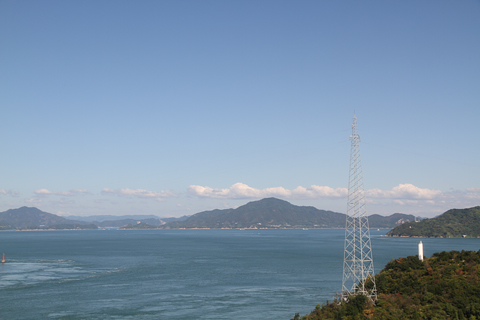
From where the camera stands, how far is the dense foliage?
30.4m

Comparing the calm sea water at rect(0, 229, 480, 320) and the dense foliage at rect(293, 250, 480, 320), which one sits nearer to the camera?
the dense foliage at rect(293, 250, 480, 320)

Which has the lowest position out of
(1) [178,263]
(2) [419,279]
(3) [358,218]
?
(1) [178,263]

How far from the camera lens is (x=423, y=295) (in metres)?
34.2

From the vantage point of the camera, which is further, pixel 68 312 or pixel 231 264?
pixel 231 264

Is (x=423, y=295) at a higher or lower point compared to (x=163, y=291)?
higher

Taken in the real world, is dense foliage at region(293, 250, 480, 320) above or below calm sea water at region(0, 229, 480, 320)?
above

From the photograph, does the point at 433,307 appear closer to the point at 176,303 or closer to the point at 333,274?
the point at 176,303

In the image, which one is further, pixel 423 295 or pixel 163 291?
pixel 163 291

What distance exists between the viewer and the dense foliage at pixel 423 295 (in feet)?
99.6

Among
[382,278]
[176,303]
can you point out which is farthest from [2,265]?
[382,278]

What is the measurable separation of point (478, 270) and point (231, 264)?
6912 centimetres

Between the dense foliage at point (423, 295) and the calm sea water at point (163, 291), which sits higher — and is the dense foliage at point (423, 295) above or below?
above

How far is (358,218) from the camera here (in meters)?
36.0

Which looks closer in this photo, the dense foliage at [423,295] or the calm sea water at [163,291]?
the dense foliage at [423,295]
